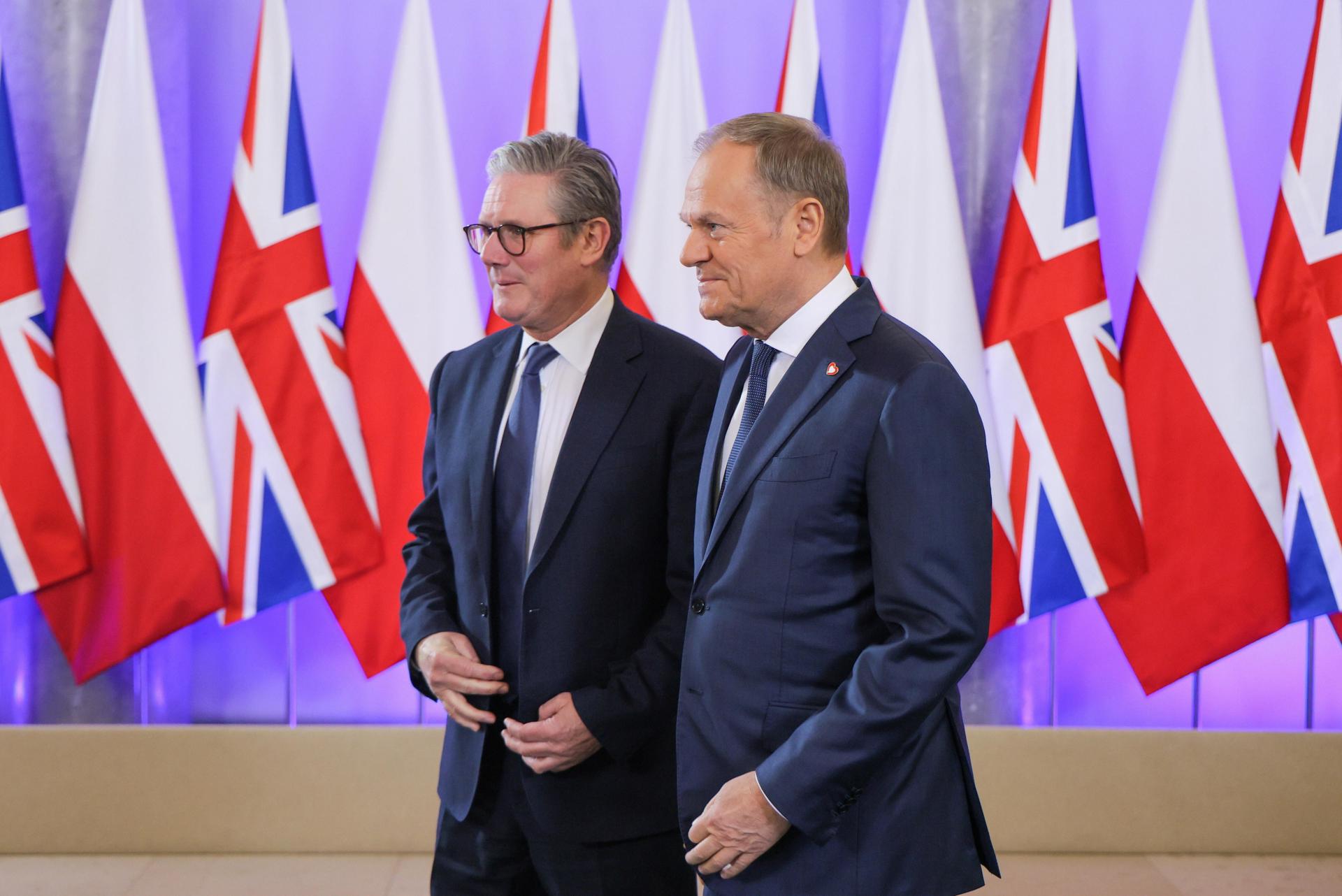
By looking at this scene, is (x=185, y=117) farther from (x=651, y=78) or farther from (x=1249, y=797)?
(x=1249, y=797)

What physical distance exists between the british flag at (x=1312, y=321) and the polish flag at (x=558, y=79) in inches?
74.3

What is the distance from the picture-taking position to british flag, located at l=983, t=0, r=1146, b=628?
3.07 meters

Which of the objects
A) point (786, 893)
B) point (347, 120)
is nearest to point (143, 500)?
point (347, 120)

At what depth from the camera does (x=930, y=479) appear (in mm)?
1261

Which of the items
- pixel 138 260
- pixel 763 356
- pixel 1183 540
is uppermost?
pixel 138 260

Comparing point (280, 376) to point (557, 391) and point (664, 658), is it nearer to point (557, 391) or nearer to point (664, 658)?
point (557, 391)

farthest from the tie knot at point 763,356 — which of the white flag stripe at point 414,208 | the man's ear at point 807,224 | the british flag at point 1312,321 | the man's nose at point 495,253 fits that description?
→ the british flag at point 1312,321

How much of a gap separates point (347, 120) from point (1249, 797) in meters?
3.24

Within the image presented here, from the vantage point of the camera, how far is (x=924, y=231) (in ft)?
10.2

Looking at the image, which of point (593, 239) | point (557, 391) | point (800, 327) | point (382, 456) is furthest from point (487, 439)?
point (382, 456)

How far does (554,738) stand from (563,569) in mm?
245

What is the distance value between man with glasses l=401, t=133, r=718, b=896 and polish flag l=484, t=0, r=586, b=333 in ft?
4.10

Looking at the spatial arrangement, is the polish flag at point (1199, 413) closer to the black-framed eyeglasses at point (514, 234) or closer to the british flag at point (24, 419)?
the black-framed eyeglasses at point (514, 234)

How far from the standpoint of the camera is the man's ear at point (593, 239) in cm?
184
